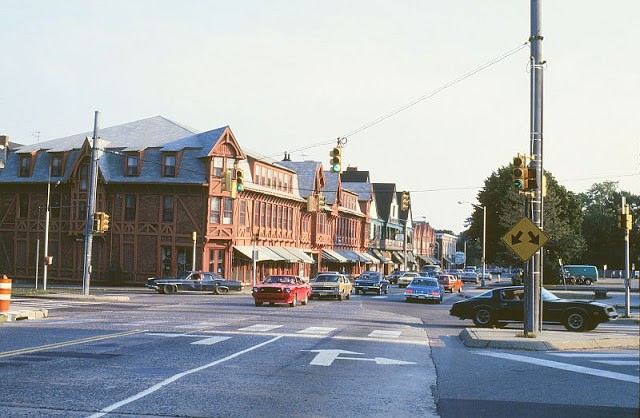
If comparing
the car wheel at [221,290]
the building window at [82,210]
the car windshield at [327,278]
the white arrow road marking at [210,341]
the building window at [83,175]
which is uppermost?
the building window at [83,175]

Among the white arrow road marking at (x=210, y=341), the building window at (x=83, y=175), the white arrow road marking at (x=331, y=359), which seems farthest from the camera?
the building window at (x=83, y=175)

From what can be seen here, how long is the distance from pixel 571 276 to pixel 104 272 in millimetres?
56942

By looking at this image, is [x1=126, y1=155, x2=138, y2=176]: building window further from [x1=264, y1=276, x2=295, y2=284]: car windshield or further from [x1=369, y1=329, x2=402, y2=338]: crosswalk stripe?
[x1=369, y1=329, x2=402, y2=338]: crosswalk stripe

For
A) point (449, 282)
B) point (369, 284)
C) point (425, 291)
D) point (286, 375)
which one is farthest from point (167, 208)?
point (286, 375)

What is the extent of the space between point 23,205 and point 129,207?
933 cm

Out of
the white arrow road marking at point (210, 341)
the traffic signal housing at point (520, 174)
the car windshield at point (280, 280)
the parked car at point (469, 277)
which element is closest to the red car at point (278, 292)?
the car windshield at point (280, 280)

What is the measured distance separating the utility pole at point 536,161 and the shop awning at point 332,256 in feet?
198

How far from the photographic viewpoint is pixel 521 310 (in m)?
25.3

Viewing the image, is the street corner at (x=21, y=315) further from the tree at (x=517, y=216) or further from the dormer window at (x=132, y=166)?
the tree at (x=517, y=216)

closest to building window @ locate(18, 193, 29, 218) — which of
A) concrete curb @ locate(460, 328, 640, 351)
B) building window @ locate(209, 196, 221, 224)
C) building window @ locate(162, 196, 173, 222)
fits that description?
building window @ locate(162, 196, 173, 222)

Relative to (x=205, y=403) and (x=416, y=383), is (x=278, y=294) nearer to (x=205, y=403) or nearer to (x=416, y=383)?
(x=416, y=383)

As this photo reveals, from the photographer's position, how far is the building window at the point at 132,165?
185ft

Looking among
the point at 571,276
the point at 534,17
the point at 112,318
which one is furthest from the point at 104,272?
the point at 571,276

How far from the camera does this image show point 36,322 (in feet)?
72.6
